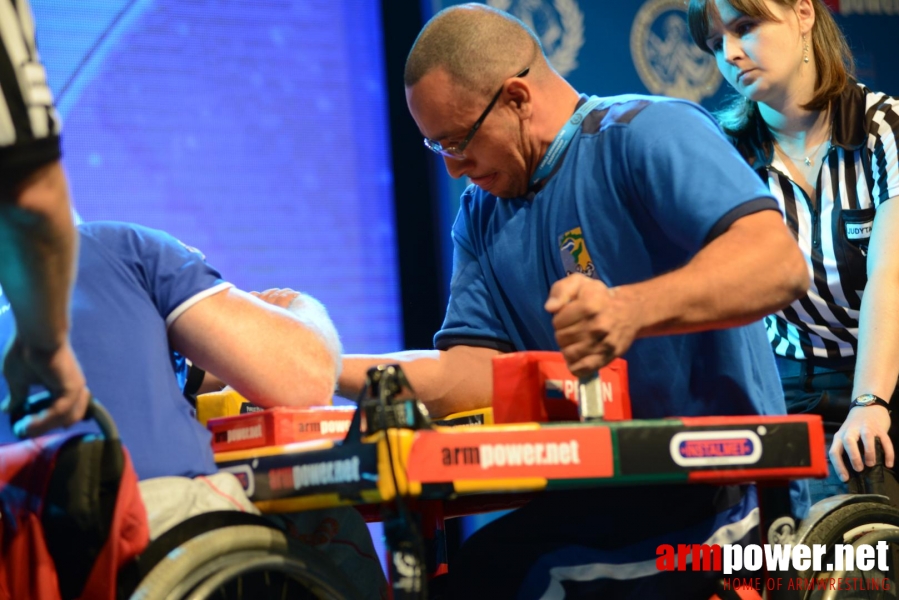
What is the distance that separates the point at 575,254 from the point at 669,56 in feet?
8.43

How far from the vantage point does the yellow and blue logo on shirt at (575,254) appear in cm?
177

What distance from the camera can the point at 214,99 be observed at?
3434 millimetres

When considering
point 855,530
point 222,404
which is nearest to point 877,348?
point 855,530

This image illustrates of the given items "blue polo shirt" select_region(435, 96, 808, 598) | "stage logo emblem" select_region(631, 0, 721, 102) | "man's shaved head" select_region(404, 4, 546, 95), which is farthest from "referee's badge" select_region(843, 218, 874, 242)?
"stage logo emblem" select_region(631, 0, 721, 102)

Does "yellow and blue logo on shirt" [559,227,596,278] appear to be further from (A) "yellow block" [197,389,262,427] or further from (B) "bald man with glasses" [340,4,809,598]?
→ (A) "yellow block" [197,389,262,427]

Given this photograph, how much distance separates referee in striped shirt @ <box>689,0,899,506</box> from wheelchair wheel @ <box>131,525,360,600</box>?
142 cm

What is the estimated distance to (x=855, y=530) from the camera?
61.9 inches

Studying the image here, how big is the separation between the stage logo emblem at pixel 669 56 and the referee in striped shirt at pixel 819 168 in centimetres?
150

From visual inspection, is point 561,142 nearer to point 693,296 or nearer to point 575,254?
point 575,254

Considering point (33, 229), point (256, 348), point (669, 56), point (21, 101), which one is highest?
point (669, 56)

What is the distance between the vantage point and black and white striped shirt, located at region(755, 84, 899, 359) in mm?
2379

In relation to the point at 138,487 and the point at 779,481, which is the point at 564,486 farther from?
the point at 138,487

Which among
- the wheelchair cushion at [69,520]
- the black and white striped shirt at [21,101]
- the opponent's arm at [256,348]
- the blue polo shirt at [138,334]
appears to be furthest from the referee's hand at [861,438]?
the black and white striped shirt at [21,101]

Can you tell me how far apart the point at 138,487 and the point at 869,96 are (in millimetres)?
1967
